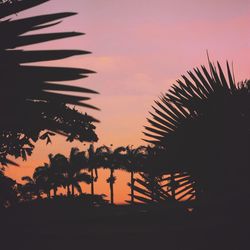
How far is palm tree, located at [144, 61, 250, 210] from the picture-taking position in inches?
122

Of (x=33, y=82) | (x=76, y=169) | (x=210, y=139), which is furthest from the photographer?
(x=76, y=169)

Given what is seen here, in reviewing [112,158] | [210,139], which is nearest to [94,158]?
[112,158]

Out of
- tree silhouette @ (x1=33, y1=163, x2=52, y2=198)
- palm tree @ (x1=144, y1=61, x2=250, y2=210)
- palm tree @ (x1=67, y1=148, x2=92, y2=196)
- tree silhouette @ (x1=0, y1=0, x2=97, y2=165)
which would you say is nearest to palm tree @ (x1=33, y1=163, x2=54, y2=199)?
tree silhouette @ (x1=33, y1=163, x2=52, y2=198)

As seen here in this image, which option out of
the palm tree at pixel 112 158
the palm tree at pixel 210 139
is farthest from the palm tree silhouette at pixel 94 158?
the palm tree at pixel 210 139

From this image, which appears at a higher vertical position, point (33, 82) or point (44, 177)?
point (44, 177)

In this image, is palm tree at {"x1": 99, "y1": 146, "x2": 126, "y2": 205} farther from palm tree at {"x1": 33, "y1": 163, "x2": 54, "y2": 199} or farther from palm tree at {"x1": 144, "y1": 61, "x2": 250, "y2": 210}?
palm tree at {"x1": 144, "y1": 61, "x2": 250, "y2": 210}

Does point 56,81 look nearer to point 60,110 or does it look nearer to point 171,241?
point 60,110

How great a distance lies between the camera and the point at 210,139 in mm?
3436

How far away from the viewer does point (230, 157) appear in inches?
125

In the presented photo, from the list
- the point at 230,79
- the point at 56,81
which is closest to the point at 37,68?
the point at 56,81

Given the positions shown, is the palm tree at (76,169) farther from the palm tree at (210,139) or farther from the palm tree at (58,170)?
the palm tree at (210,139)

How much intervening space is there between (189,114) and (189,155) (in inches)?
37.1

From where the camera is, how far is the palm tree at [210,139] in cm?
309

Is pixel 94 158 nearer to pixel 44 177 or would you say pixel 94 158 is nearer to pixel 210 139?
pixel 44 177
